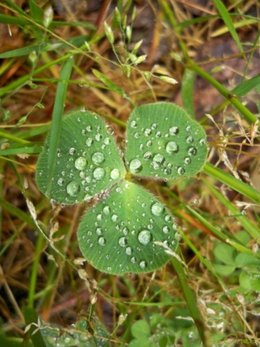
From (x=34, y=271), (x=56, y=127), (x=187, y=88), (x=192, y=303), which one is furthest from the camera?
(x=187, y=88)

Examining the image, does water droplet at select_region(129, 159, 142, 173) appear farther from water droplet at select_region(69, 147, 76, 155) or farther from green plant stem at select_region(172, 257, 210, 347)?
green plant stem at select_region(172, 257, 210, 347)

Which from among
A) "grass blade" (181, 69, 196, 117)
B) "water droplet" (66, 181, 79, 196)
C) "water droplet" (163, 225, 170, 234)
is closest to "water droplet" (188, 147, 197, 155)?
"water droplet" (163, 225, 170, 234)

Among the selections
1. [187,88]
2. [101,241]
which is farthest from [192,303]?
[187,88]

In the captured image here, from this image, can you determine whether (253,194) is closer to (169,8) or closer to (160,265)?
(160,265)

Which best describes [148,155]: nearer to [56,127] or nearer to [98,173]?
[98,173]

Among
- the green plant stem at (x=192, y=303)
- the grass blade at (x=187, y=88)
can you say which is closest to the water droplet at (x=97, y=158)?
the green plant stem at (x=192, y=303)

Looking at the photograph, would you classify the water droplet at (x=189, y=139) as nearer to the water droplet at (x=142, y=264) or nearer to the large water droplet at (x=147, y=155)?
the large water droplet at (x=147, y=155)
